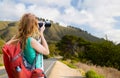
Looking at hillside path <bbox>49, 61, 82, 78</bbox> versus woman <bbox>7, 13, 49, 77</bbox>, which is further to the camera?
hillside path <bbox>49, 61, 82, 78</bbox>

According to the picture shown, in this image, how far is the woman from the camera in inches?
244

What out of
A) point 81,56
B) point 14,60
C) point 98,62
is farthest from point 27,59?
point 81,56

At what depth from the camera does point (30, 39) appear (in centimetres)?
625

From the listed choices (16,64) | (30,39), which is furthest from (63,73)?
(16,64)

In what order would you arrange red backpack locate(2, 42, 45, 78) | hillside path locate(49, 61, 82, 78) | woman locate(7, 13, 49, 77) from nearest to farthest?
red backpack locate(2, 42, 45, 78) < woman locate(7, 13, 49, 77) < hillside path locate(49, 61, 82, 78)

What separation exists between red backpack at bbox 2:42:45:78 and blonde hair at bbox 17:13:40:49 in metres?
0.15

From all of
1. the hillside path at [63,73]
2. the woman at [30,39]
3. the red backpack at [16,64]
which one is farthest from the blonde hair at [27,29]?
the hillside path at [63,73]

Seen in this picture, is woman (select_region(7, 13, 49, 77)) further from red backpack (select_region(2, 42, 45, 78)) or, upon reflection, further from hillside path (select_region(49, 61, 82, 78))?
hillside path (select_region(49, 61, 82, 78))

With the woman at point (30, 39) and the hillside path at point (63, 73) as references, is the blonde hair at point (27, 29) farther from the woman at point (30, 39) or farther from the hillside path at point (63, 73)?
the hillside path at point (63, 73)

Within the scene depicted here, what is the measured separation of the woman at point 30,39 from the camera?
20.3ft

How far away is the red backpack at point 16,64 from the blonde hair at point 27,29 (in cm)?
15

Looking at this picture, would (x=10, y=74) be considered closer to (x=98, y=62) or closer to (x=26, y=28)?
(x=26, y=28)

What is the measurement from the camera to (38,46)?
6.23 meters

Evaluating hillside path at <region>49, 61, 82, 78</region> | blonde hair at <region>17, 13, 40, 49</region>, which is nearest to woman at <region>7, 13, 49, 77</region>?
blonde hair at <region>17, 13, 40, 49</region>
